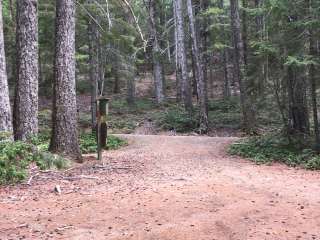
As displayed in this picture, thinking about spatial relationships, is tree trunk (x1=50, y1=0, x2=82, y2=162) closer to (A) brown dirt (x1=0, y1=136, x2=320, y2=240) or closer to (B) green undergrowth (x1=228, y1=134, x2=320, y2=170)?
(A) brown dirt (x1=0, y1=136, x2=320, y2=240)

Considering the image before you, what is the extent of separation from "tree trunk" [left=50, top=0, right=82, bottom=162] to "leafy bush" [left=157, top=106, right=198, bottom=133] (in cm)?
1054

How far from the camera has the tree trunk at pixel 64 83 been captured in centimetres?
1030

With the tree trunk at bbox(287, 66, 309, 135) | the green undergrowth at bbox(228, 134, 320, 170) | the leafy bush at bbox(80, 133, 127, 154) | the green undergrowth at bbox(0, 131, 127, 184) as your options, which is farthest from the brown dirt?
the leafy bush at bbox(80, 133, 127, 154)

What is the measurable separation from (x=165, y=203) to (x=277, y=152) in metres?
6.14

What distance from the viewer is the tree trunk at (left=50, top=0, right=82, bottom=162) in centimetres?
1030

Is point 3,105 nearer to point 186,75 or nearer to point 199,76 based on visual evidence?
point 199,76

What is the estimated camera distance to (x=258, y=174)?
9.74 meters

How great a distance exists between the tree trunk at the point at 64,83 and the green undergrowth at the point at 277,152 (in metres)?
4.88

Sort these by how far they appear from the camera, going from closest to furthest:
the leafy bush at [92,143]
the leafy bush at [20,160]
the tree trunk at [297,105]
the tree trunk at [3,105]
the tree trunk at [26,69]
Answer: the leafy bush at [20,160], the tree trunk at [3,105], the tree trunk at [26,69], the tree trunk at [297,105], the leafy bush at [92,143]

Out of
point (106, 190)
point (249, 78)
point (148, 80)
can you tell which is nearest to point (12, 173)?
point (106, 190)

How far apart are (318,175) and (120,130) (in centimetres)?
1296

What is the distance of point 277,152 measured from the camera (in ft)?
40.4

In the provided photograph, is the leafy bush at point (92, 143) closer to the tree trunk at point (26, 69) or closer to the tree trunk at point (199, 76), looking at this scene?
the tree trunk at point (26, 69)

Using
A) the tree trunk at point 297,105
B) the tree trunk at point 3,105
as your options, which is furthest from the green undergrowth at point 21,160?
the tree trunk at point 297,105
